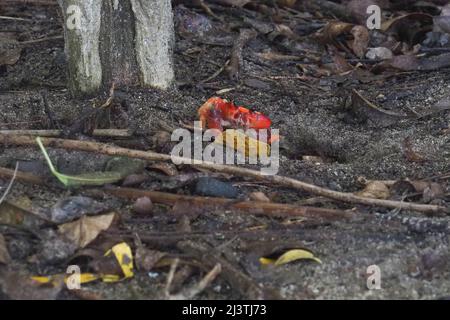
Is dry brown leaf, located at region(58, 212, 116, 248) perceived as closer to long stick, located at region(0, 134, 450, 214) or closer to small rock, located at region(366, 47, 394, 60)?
long stick, located at region(0, 134, 450, 214)

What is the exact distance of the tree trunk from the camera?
3217mm

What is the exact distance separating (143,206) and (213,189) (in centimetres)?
25

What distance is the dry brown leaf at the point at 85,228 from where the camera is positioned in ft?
7.76

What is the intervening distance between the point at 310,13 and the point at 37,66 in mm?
1614

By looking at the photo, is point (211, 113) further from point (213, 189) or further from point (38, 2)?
point (38, 2)

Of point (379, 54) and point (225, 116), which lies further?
point (379, 54)

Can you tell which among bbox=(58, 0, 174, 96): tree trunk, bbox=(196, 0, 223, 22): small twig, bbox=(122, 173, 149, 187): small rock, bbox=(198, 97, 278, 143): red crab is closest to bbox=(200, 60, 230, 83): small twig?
bbox=(58, 0, 174, 96): tree trunk

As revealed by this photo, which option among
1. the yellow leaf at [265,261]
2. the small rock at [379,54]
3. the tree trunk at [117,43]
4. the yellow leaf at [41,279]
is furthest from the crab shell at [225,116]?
the yellow leaf at [41,279]

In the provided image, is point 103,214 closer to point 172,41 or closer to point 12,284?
point 12,284

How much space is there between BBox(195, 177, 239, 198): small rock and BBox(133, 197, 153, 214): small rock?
0.61ft

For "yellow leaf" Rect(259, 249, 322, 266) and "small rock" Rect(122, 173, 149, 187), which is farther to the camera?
"small rock" Rect(122, 173, 149, 187)

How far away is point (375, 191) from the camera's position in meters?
2.76

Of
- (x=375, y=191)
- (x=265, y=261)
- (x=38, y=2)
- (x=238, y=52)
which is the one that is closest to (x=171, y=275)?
(x=265, y=261)

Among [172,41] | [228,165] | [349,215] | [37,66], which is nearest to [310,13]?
[172,41]
